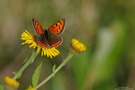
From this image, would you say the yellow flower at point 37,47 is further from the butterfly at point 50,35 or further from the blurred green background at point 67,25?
the blurred green background at point 67,25

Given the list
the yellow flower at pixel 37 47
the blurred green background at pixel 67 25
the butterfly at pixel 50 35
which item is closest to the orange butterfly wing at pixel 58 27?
the butterfly at pixel 50 35

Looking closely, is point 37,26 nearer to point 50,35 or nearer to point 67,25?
point 50,35

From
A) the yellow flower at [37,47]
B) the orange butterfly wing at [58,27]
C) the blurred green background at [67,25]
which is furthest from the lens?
the blurred green background at [67,25]

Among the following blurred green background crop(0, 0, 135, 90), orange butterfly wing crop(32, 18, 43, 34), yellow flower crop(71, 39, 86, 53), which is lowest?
blurred green background crop(0, 0, 135, 90)

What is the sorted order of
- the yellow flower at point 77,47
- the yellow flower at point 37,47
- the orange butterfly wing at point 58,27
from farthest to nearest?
the yellow flower at point 77,47
the orange butterfly wing at point 58,27
the yellow flower at point 37,47

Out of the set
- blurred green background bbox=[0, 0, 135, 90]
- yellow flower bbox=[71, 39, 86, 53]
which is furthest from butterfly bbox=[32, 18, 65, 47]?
blurred green background bbox=[0, 0, 135, 90]

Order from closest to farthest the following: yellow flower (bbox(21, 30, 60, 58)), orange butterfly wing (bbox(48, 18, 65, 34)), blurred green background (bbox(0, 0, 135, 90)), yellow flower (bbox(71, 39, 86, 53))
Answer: yellow flower (bbox(21, 30, 60, 58)), orange butterfly wing (bbox(48, 18, 65, 34)), yellow flower (bbox(71, 39, 86, 53)), blurred green background (bbox(0, 0, 135, 90))

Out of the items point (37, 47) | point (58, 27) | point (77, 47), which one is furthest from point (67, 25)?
A: point (37, 47)

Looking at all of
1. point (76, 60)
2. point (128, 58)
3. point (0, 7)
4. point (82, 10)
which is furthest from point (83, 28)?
point (76, 60)

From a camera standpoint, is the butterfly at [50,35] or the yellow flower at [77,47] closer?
the butterfly at [50,35]

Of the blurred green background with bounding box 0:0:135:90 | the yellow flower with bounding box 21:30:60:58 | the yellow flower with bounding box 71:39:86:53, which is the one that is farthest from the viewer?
the blurred green background with bounding box 0:0:135:90

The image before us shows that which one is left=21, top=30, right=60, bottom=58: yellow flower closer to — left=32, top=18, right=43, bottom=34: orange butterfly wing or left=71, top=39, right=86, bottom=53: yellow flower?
left=32, top=18, right=43, bottom=34: orange butterfly wing

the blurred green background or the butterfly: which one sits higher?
the butterfly
